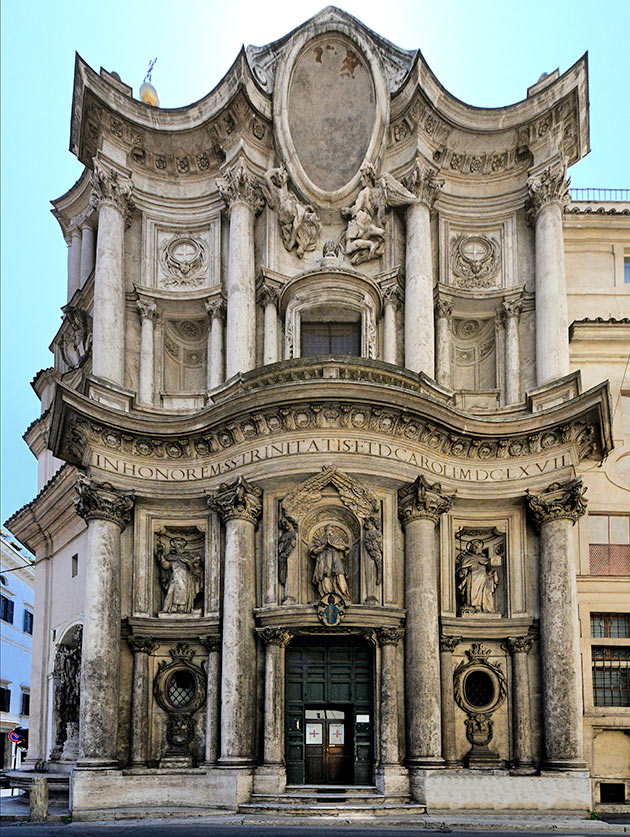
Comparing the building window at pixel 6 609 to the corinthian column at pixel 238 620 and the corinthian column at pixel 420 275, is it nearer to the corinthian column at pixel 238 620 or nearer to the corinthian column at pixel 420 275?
the corinthian column at pixel 238 620

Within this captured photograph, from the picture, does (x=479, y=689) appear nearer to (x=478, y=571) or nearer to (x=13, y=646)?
(x=478, y=571)

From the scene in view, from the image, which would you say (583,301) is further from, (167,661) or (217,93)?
(167,661)

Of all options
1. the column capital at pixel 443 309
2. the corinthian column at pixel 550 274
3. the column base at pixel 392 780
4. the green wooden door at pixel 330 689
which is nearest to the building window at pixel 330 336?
the column capital at pixel 443 309

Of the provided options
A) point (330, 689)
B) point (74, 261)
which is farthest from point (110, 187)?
point (330, 689)

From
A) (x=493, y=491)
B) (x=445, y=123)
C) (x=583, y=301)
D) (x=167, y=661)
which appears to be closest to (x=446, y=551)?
(x=493, y=491)

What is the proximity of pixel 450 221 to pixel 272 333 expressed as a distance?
22.0 ft

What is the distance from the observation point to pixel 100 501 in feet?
77.8

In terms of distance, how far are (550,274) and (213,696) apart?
48.1 ft

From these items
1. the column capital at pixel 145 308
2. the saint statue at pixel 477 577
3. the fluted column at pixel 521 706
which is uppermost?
the column capital at pixel 145 308

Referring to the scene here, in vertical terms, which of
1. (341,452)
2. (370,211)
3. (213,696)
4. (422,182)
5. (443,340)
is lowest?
(213,696)

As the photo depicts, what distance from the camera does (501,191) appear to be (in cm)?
2902

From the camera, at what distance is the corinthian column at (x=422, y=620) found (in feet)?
73.2

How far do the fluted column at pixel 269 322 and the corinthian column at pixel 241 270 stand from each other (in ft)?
1.02

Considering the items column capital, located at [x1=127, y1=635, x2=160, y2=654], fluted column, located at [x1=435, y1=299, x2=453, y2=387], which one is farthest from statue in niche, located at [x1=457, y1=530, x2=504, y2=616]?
column capital, located at [x1=127, y1=635, x2=160, y2=654]
